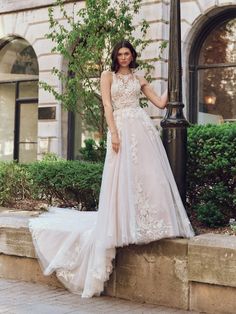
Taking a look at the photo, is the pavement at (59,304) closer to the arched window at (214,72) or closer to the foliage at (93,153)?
the foliage at (93,153)

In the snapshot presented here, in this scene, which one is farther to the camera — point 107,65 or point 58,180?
point 107,65

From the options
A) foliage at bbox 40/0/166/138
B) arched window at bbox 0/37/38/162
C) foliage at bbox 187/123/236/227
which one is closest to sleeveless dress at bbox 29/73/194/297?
foliage at bbox 187/123/236/227

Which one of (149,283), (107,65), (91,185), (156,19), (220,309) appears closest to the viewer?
(220,309)

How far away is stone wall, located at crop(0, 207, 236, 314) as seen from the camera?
5.43m

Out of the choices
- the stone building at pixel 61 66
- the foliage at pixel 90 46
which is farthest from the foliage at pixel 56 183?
the stone building at pixel 61 66

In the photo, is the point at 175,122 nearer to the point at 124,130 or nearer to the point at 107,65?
the point at 124,130

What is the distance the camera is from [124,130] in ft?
20.3

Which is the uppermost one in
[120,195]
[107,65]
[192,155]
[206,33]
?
[206,33]

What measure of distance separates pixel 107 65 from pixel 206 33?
174 inches

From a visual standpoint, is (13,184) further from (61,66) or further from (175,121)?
(61,66)

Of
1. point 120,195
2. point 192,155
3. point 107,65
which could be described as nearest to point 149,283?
point 120,195

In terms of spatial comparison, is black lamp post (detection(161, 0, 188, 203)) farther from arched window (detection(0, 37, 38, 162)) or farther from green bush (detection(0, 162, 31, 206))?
arched window (detection(0, 37, 38, 162))

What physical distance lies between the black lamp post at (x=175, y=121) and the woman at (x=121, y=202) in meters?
0.14

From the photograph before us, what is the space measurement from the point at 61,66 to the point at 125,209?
11.2m
